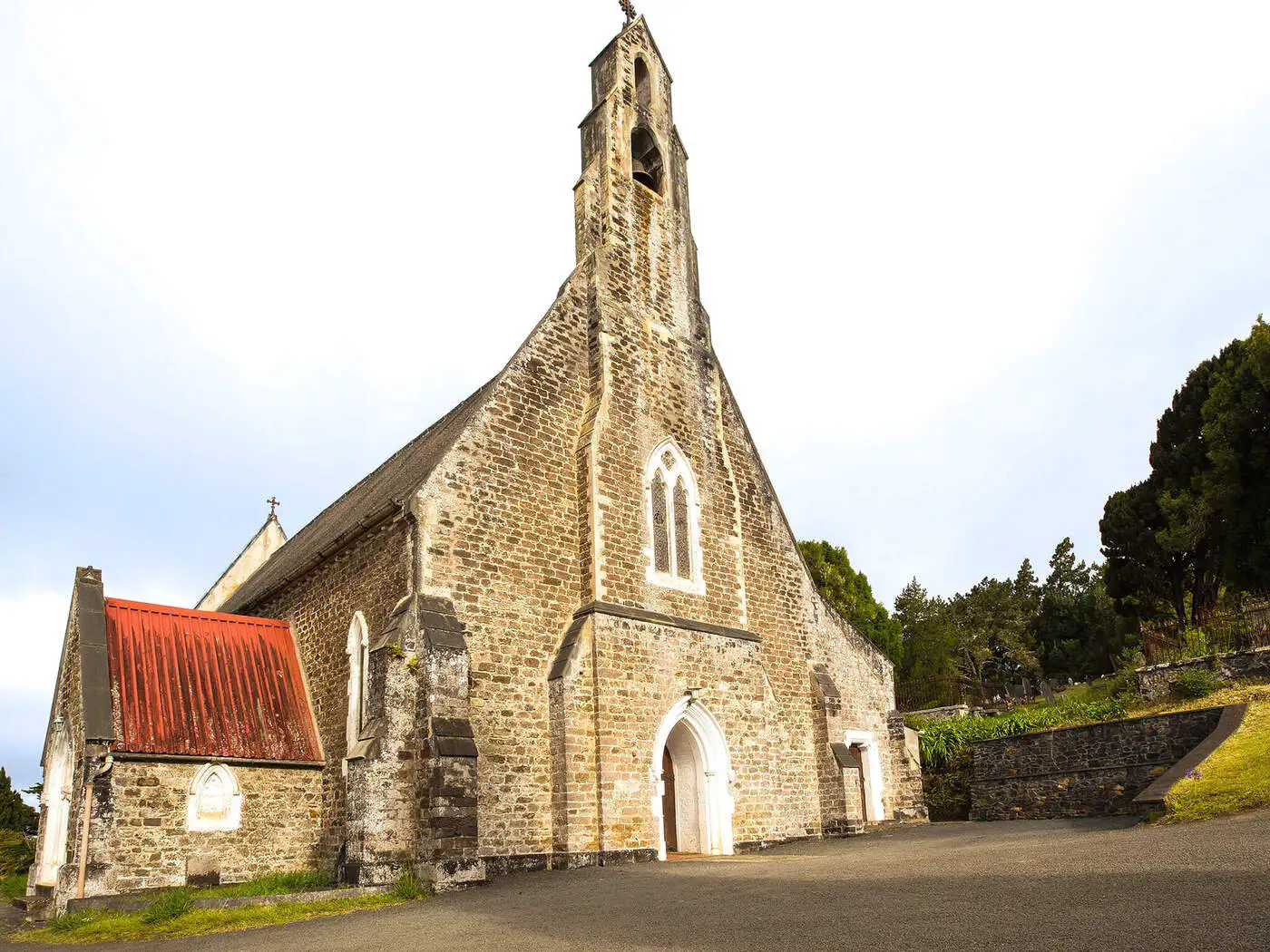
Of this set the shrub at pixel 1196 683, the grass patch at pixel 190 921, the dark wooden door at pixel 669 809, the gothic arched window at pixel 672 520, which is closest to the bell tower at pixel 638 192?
the gothic arched window at pixel 672 520

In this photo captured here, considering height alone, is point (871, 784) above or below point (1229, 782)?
below

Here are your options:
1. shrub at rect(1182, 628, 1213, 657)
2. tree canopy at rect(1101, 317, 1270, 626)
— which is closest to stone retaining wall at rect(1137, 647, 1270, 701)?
shrub at rect(1182, 628, 1213, 657)

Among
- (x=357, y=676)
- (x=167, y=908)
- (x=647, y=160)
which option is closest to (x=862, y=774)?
(x=357, y=676)

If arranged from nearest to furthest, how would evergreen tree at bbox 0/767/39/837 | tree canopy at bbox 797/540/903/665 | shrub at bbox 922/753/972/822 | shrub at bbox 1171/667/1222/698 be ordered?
1. shrub at bbox 1171/667/1222/698
2. shrub at bbox 922/753/972/822
3. evergreen tree at bbox 0/767/39/837
4. tree canopy at bbox 797/540/903/665

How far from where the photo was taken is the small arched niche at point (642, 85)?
2152cm

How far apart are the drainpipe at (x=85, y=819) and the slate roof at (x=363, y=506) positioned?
16.6ft

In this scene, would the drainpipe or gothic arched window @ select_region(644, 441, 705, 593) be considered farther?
gothic arched window @ select_region(644, 441, 705, 593)

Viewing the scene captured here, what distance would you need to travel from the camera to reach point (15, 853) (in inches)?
944

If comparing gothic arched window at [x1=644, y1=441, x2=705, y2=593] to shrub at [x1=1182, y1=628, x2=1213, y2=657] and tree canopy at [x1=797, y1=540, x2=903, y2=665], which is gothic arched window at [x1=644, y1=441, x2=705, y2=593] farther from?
tree canopy at [x1=797, y1=540, x2=903, y2=665]

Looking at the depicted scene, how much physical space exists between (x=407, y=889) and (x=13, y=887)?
13326 millimetres

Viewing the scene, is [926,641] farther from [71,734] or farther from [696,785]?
[71,734]

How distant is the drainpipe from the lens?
1355 centimetres

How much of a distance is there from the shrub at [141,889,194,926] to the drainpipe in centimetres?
244

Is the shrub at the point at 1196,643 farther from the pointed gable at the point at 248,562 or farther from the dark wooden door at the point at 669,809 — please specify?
the pointed gable at the point at 248,562
